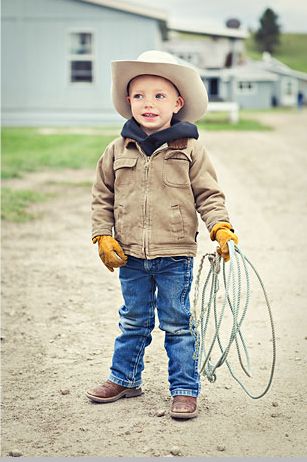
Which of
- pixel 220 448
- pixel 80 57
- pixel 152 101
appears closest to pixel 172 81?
pixel 152 101

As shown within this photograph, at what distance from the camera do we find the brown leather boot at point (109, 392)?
3869 millimetres

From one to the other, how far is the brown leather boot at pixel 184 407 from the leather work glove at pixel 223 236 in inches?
25.5

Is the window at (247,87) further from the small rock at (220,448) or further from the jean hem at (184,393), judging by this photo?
the small rock at (220,448)

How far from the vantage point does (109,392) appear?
12.8ft

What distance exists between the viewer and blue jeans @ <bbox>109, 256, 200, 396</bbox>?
3.71m

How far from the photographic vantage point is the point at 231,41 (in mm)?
29594

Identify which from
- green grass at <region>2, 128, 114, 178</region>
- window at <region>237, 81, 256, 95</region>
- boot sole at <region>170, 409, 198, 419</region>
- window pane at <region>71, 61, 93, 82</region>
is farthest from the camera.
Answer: window at <region>237, 81, 256, 95</region>

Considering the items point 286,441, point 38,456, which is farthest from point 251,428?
point 38,456

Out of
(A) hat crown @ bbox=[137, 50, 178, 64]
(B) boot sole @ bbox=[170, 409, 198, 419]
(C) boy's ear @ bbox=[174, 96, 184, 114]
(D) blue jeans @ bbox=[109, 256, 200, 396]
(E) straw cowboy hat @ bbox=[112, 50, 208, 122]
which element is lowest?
(B) boot sole @ bbox=[170, 409, 198, 419]

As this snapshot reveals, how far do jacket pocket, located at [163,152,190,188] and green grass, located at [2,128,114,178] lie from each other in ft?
27.9

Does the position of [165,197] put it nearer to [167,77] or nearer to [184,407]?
[167,77]

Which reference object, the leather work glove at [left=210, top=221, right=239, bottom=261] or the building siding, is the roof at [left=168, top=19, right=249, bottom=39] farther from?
the leather work glove at [left=210, top=221, right=239, bottom=261]

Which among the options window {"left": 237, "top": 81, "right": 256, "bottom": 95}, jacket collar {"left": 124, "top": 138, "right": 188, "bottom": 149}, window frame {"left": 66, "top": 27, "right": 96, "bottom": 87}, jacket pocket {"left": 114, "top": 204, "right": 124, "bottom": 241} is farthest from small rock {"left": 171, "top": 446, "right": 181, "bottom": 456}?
window {"left": 237, "top": 81, "right": 256, "bottom": 95}

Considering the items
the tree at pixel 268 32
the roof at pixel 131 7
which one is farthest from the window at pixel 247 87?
the roof at pixel 131 7
